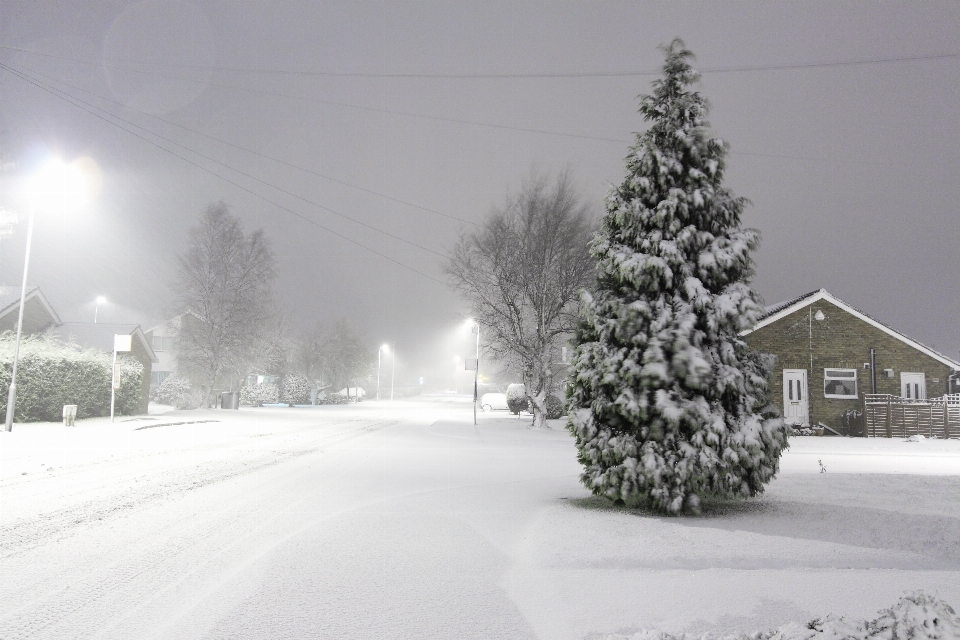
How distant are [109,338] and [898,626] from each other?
44804mm

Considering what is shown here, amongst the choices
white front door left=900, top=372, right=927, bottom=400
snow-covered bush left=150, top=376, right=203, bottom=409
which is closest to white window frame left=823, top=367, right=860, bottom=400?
white front door left=900, top=372, right=927, bottom=400

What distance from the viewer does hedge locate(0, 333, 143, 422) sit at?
23.6 meters

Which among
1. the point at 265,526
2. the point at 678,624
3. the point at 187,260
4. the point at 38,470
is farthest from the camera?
the point at 187,260

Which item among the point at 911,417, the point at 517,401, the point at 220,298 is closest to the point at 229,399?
the point at 220,298

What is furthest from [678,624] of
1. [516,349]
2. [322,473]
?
[516,349]

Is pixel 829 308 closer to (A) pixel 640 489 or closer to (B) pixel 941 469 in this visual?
(B) pixel 941 469

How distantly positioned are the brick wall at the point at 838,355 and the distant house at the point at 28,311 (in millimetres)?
36473

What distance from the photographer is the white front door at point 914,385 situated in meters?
28.7

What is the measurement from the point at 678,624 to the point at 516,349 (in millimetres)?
24949

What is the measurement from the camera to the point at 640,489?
27.5ft

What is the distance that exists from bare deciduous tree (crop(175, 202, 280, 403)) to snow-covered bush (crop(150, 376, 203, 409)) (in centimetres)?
608

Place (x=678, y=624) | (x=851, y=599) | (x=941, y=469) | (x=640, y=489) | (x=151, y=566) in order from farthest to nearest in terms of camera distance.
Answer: (x=941, y=469), (x=640, y=489), (x=151, y=566), (x=851, y=599), (x=678, y=624)

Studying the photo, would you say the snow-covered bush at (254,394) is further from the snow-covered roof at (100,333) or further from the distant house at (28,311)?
the distant house at (28,311)

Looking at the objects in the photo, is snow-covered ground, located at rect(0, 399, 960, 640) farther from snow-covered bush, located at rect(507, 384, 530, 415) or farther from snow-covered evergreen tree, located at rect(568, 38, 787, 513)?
snow-covered bush, located at rect(507, 384, 530, 415)
